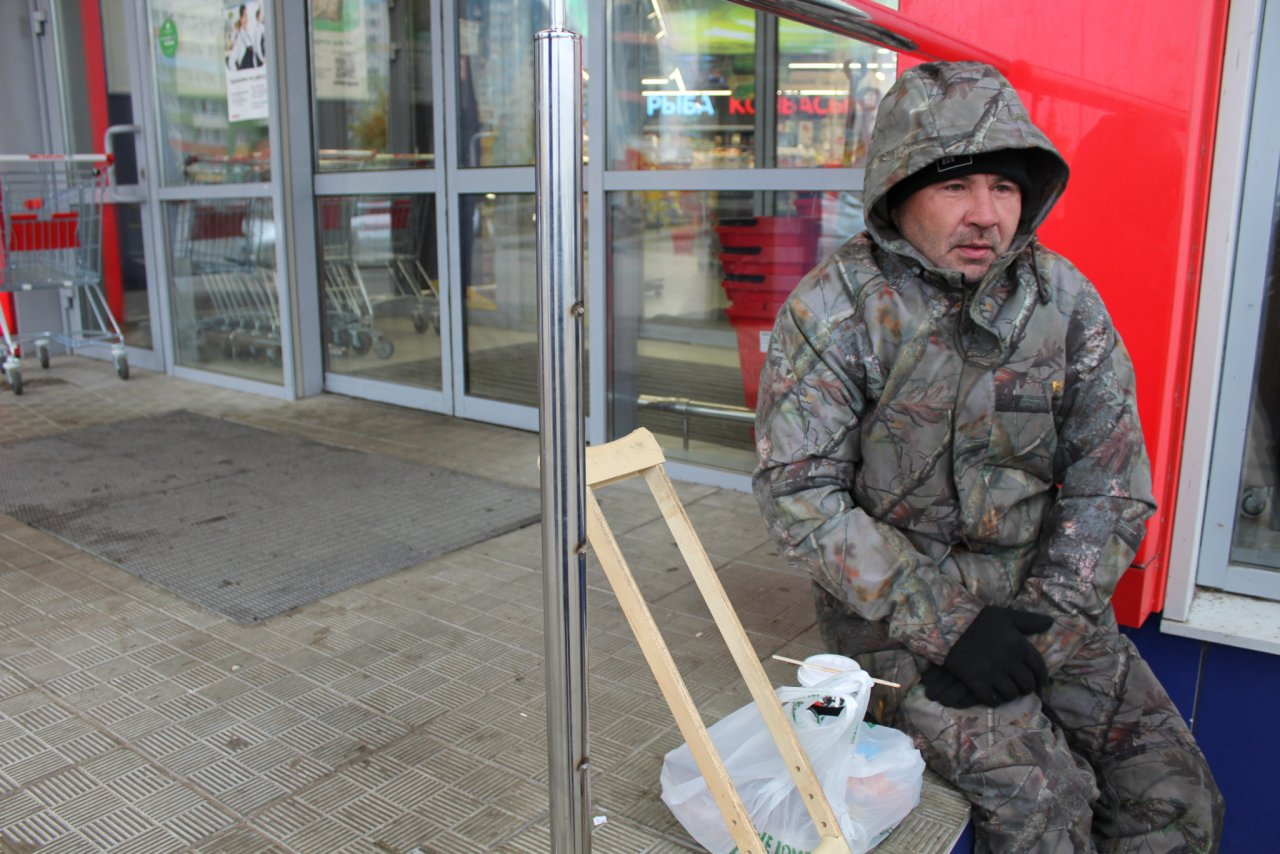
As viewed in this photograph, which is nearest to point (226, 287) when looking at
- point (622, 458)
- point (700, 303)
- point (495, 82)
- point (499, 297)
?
point (499, 297)

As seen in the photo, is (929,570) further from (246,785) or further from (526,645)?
(246,785)

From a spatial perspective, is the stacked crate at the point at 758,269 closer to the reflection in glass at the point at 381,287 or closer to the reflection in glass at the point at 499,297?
the reflection in glass at the point at 499,297

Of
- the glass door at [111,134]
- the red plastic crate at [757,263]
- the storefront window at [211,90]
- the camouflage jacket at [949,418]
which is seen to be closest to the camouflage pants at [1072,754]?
the camouflage jacket at [949,418]

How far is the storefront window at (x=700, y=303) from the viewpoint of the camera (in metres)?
4.43

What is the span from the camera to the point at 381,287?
20.2 ft

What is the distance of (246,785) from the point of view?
7.95ft

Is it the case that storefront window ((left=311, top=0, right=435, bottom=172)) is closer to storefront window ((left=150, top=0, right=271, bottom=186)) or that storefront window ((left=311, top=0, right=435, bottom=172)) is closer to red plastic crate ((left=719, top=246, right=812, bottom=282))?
storefront window ((left=150, top=0, right=271, bottom=186))

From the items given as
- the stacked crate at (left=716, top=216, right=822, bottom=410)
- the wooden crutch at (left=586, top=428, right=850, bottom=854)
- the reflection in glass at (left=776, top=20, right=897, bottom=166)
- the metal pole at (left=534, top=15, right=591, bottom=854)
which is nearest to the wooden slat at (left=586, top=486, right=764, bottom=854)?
the wooden crutch at (left=586, top=428, right=850, bottom=854)

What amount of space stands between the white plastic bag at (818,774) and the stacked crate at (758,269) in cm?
232

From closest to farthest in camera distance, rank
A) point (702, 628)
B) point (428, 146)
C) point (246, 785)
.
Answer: point (246, 785) < point (702, 628) < point (428, 146)

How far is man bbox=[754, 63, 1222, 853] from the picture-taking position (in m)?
2.19

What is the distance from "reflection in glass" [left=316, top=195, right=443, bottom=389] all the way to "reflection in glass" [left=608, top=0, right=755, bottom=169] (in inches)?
58.7

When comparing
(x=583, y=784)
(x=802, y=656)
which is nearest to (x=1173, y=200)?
(x=802, y=656)

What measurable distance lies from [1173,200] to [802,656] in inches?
59.9
